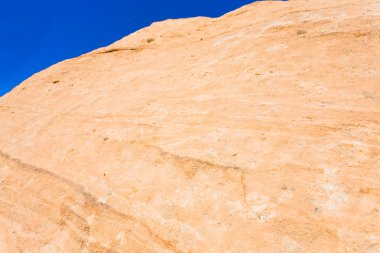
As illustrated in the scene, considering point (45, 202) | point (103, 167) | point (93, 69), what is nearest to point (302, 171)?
point (103, 167)

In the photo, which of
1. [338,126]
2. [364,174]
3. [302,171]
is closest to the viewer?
[364,174]

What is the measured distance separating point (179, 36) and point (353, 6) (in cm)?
536

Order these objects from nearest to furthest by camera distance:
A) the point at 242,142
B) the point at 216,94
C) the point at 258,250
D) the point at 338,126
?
the point at 258,250
the point at 338,126
the point at 242,142
the point at 216,94

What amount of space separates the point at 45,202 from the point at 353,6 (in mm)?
7634

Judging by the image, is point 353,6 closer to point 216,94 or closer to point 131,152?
point 216,94

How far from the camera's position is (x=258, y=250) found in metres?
3.48

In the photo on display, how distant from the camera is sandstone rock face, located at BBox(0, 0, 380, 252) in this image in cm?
377

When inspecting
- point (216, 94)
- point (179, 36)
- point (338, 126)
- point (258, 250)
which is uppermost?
point (179, 36)

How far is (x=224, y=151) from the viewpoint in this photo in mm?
4953

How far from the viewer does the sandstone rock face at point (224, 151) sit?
3.77 metres

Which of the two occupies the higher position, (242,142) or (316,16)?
(316,16)

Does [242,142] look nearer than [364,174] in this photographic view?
No

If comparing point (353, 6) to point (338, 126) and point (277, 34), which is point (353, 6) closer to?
point (277, 34)

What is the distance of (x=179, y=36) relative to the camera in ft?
36.3
